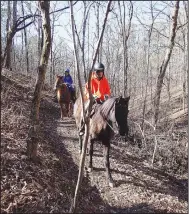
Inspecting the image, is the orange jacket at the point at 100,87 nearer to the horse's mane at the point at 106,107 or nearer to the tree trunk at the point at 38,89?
the horse's mane at the point at 106,107

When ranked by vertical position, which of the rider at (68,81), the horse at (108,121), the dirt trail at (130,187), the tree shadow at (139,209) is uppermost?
the rider at (68,81)

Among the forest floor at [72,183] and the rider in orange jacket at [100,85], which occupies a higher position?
the rider in orange jacket at [100,85]

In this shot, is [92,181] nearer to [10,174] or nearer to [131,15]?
[10,174]

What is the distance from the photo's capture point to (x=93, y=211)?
20.8 ft

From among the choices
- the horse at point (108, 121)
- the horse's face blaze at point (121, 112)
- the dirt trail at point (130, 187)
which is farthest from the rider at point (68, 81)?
the horse's face blaze at point (121, 112)

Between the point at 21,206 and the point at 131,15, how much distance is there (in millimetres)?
14576

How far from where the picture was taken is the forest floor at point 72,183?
560 centimetres

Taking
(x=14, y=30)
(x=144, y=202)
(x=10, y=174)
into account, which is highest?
(x=14, y=30)

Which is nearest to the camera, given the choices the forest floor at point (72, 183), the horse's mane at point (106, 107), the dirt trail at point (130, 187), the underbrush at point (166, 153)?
the forest floor at point (72, 183)

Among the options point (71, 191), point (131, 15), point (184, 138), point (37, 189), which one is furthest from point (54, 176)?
point (131, 15)

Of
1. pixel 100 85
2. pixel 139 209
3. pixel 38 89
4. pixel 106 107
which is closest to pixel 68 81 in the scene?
pixel 100 85

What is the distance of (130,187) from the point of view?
25.8 ft

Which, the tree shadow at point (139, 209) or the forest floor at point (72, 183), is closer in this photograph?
the forest floor at point (72, 183)

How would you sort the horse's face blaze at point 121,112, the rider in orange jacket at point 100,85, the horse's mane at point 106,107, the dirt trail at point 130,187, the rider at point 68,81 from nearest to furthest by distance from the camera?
the dirt trail at point 130,187, the horse's face blaze at point 121,112, the horse's mane at point 106,107, the rider in orange jacket at point 100,85, the rider at point 68,81
